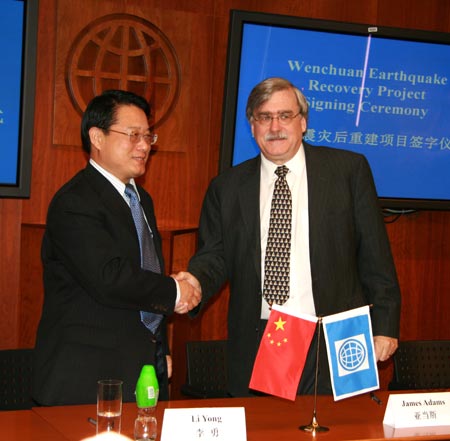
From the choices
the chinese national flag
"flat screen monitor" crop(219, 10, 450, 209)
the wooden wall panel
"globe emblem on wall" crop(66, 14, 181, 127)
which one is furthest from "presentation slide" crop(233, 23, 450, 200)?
the chinese national flag

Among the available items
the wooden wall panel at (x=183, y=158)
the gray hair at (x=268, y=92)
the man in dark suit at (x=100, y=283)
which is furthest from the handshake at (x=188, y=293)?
the wooden wall panel at (x=183, y=158)

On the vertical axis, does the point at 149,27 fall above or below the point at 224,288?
above

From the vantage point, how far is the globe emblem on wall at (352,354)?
2.51 meters

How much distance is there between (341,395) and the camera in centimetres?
251

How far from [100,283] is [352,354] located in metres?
0.94

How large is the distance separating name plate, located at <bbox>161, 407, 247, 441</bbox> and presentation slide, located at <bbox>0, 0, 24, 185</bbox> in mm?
2276

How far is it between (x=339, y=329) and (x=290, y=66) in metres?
2.46

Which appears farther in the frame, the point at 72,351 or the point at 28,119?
the point at 28,119

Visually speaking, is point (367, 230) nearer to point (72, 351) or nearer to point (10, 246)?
point (72, 351)

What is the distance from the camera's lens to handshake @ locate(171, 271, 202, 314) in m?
3.23

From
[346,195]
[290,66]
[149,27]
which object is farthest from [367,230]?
[149,27]

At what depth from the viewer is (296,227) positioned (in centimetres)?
331

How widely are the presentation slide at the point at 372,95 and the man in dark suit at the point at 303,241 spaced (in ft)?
3.93

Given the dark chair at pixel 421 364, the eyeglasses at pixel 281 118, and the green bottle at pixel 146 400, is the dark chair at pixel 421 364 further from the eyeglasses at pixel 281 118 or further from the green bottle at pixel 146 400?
the green bottle at pixel 146 400
